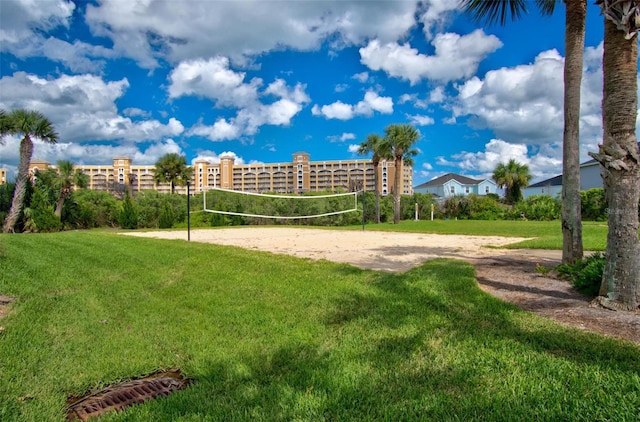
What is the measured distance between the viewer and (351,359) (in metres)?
2.59

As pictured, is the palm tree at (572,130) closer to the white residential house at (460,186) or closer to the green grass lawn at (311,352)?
the green grass lawn at (311,352)

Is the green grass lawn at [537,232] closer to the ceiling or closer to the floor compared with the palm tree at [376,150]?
closer to the floor

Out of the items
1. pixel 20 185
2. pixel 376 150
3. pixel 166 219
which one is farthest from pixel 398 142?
pixel 20 185

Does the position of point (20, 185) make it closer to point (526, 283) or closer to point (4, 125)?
point (4, 125)

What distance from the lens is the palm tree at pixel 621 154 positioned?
3.52 metres

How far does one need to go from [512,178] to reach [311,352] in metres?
39.3

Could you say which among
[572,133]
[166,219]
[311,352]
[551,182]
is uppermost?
[551,182]

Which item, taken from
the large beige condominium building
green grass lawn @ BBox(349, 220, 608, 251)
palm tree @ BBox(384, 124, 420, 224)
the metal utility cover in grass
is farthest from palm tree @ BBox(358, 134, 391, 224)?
the large beige condominium building

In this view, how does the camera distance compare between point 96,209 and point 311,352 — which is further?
point 96,209

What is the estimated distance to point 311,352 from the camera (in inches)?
108

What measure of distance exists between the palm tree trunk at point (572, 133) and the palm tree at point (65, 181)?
93.5ft

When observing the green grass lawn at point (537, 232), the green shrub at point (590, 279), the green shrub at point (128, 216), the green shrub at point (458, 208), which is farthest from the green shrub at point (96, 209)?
the green shrub at point (590, 279)

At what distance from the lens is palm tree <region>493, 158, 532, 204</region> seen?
3644 centimetres

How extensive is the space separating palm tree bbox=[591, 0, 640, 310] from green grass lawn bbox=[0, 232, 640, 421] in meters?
1.03
